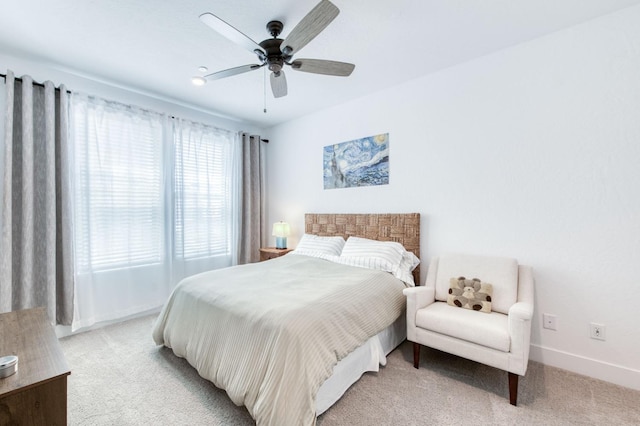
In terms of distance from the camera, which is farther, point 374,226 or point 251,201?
point 251,201

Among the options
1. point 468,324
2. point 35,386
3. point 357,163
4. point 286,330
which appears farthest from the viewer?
point 357,163

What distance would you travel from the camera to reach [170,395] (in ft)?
6.14

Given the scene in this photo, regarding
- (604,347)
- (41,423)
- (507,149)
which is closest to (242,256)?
(41,423)

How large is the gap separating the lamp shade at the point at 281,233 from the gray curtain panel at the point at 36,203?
2.30 m

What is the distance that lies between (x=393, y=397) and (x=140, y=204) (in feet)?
10.8

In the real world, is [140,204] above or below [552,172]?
below

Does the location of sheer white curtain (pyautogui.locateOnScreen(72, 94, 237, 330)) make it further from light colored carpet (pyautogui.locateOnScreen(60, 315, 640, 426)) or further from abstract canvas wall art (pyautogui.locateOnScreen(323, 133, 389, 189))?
abstract canvas wall art (pyautogui.locateOnScreen(323, 133, 389, 189))

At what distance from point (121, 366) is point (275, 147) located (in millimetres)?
3452

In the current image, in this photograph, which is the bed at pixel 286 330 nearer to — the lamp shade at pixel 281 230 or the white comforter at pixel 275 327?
the white comforter at pixel 275 327

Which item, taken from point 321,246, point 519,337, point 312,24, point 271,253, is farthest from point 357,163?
point 519,337

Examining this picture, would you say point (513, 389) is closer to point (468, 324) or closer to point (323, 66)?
point (468, 324)

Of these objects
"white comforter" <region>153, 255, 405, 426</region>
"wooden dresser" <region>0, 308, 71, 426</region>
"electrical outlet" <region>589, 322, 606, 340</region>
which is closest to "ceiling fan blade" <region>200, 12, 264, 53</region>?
"white comforter" <region>153, 255, 405, 426</region>

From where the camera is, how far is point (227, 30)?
65.9 inches

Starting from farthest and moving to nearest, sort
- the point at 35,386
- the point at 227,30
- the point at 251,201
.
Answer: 1. the point at 251,201
2. the point at 227,30
3. the point at 35,386
